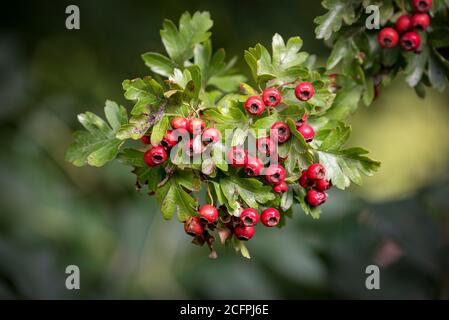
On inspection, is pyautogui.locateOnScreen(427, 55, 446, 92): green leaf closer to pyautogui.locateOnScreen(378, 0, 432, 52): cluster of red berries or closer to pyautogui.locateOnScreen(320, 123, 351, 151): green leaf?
pyautogui.locateOnScreen(378, 0, 432, 52): cluster of red berries

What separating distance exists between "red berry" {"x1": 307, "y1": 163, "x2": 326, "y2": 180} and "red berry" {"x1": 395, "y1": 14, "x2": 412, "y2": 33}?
1.44 feet

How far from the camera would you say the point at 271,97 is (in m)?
1.25

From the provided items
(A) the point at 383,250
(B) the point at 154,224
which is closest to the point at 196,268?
(B) the point at 154,224

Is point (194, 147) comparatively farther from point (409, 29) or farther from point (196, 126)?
point (409, 29)

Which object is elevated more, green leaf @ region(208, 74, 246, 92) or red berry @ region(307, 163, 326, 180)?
green leaf @ region(208, 74, 246, 92)

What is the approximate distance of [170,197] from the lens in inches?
49.6

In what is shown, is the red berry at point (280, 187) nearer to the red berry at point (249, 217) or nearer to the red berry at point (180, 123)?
the red berry at point (249, 217)

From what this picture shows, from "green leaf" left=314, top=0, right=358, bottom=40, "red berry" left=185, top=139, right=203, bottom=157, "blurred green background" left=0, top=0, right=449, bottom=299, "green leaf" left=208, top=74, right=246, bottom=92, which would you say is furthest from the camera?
"blurred green background" left=0, top=0, right=449, bottom=299

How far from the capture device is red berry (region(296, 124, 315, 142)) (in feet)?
4.13

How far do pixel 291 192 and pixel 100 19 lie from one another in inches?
96.1

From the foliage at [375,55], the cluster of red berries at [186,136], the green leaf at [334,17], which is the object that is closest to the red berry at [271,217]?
the cluster of red berries at [186,136]

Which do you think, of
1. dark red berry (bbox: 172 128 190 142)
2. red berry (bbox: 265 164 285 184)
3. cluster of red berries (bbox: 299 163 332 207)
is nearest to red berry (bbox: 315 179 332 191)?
cluster of red berries (bbox: 299 163 332 207)

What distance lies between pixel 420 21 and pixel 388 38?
84 millimetres

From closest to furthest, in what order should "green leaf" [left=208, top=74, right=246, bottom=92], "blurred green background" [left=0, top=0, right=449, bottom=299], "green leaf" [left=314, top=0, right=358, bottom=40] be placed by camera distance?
"green leaf" [left=314, top=0, right=358, bottom=40], "green leaf" [left=208, top=74, right=246, bottom=92], "blurred green background" [left=0, top=0, right=449, bottom=299]
